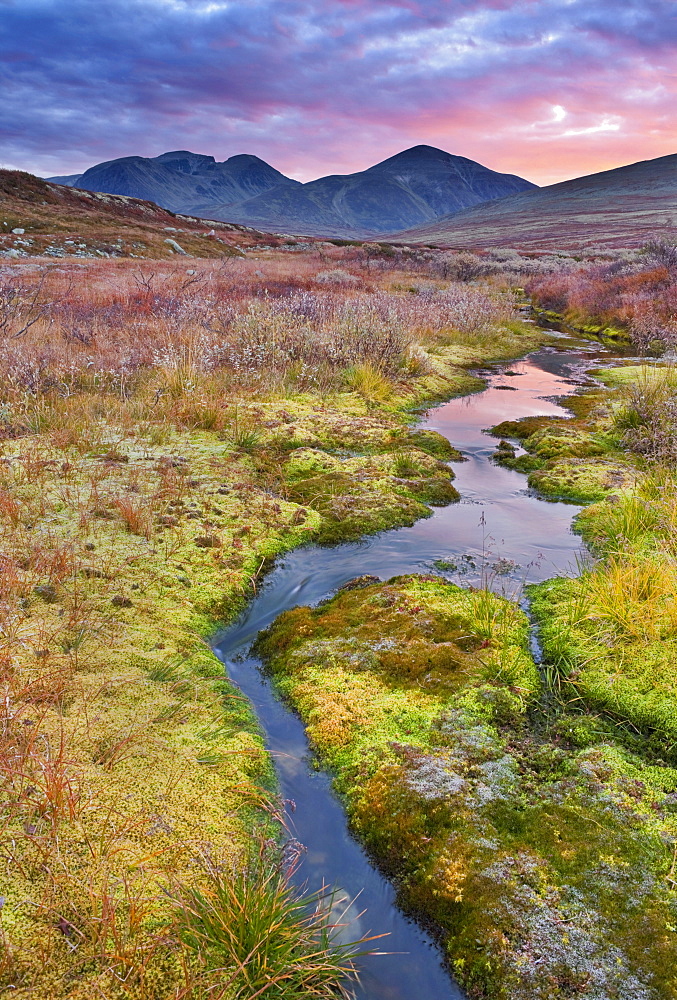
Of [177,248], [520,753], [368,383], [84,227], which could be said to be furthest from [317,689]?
[84,227]

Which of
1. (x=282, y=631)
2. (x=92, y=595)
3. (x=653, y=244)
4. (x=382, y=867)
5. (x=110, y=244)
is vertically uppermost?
(x=110, y=244)

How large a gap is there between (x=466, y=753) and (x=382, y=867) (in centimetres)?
84

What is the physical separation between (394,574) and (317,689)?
2074 millimetres

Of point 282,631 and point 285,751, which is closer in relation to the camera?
point 285,751

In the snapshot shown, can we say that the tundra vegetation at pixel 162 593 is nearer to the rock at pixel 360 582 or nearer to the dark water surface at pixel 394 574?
the dark water surface at pixel 394 574

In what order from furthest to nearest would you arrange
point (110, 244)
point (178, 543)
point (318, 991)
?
point (110, 244), point (178, 543), point (318, 991)

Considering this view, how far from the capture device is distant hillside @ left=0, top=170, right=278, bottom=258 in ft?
111

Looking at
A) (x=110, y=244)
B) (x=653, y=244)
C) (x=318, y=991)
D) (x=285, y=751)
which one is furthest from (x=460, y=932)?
(x=110, y=244)

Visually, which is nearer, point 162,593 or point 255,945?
point 255,945

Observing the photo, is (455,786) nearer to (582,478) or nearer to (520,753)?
(520,753)

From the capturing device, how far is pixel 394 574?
20.0ft

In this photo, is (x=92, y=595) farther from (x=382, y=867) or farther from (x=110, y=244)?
(x=110, y=244)

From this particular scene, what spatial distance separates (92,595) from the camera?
15.4ft

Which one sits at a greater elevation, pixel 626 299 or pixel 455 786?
pixel 626 299
